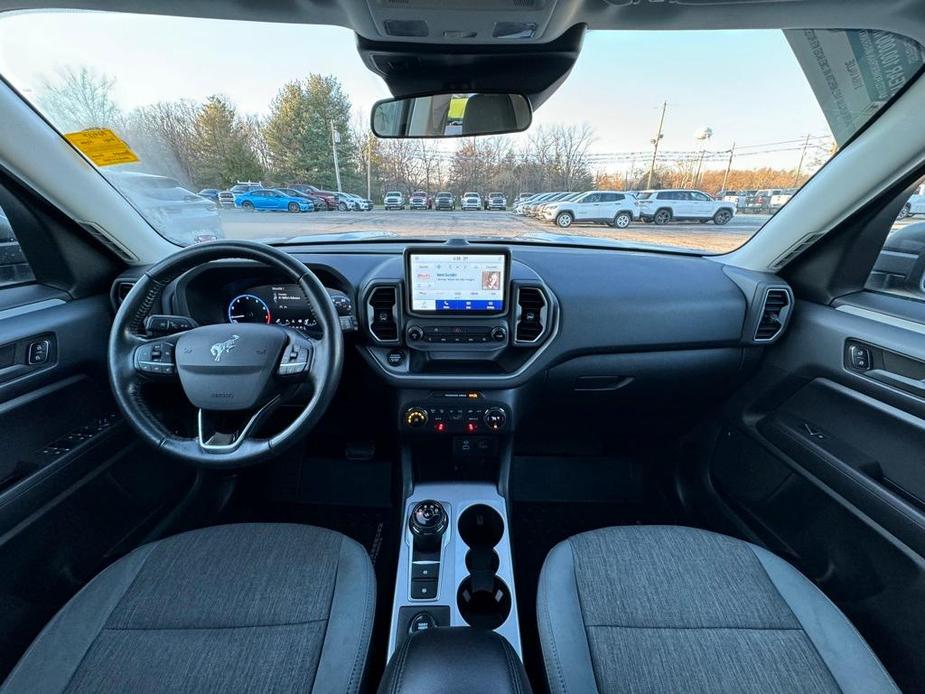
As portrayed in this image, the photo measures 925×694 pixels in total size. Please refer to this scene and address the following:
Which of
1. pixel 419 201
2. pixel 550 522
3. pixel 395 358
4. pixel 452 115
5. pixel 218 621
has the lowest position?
pixel 550 522

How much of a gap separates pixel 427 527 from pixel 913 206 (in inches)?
82.8

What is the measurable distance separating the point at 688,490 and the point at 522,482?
880mm

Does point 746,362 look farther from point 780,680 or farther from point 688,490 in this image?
point 780,680

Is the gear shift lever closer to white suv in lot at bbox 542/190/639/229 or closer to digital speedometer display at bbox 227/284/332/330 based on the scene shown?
digital speedometer display at bbox 227/284/332/330

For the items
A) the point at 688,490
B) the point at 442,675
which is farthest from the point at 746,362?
the point at 442,675

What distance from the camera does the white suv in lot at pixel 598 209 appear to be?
2109mm

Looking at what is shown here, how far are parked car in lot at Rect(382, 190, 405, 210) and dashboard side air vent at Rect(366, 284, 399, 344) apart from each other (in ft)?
2.11

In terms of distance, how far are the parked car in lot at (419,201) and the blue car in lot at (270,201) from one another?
1.58 ft

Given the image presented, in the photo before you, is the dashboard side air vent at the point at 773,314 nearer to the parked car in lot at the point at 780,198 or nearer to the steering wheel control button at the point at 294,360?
the parked car in lot at the point at 780,198

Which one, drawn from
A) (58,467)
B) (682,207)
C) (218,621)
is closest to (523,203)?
(682,207)

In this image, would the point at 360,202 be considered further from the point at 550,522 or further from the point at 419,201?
the point at 550,522

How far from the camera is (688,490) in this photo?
92.1 inches

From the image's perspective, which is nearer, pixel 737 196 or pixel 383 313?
pixel 383 313

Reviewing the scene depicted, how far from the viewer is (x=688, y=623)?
1.17 meters
